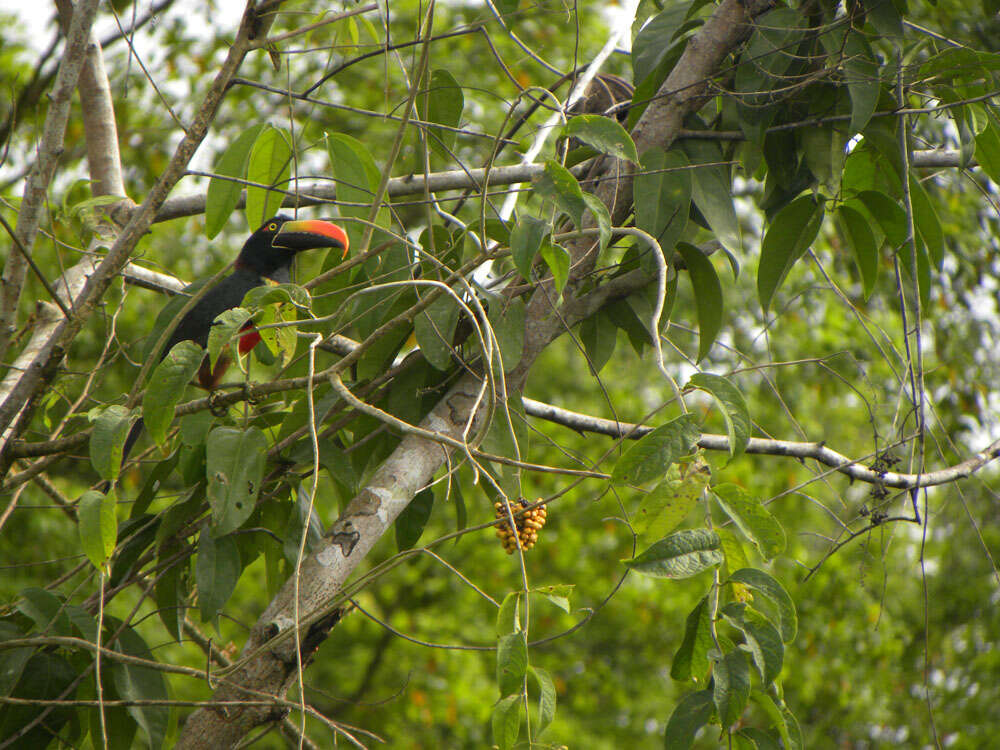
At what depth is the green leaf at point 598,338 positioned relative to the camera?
1965mm

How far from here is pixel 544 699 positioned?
118cm

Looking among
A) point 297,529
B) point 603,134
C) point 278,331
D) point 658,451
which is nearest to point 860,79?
point 603,134

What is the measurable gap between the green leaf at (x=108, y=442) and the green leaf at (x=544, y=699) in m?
0.72

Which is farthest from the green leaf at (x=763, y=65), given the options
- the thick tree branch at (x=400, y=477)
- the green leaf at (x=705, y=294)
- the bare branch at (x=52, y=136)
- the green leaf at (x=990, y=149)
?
the bare branch at (x=52, y=136)

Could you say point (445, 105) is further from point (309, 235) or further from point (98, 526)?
point (98, 526)

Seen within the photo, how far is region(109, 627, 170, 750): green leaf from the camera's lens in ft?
5.52

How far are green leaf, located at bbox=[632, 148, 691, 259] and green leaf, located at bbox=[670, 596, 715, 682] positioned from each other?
0.72 meters

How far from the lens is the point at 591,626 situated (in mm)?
8852

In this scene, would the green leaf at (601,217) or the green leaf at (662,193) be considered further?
the green leaf at (662,193)

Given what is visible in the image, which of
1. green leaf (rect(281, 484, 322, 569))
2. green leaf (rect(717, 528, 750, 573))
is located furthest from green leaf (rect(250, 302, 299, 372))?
green leaf (rect(717, 528, 750, 573))

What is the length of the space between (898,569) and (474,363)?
7.40 metres

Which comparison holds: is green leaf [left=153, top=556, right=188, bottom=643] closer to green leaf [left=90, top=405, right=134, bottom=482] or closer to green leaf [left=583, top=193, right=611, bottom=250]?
green leaf [left=90, top=405, right=134, bottom=482]

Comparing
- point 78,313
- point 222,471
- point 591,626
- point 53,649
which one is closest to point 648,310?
point 222,471

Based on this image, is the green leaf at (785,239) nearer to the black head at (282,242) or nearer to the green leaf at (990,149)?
the green leaf at (990,149)
